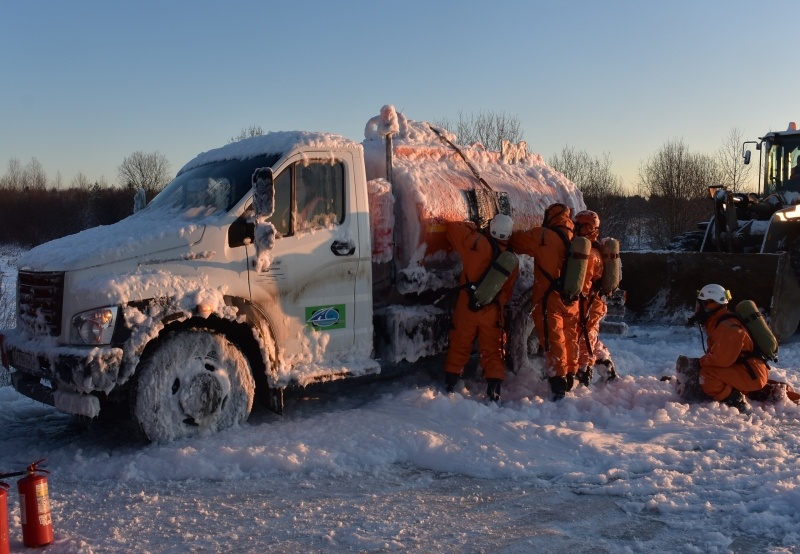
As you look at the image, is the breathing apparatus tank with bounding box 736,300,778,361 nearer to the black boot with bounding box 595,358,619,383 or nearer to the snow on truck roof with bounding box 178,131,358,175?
the black boot with bounding box 595,358,619,383

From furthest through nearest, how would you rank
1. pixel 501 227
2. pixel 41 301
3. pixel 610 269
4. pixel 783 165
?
pixel 783 165
pixel 610 269
pixel 501 227
pixel 41 301

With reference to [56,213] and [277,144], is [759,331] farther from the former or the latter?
[56,213]

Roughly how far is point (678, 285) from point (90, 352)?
8506 millimetres

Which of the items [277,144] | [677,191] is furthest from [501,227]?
[677,191]

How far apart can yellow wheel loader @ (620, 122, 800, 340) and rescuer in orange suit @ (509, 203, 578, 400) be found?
4202mm

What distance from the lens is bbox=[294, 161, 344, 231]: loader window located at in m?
6.34

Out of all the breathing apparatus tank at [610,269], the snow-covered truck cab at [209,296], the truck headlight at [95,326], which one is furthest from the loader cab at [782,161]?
the truck headlight at [95,326]

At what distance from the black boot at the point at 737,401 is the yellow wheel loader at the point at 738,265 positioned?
12.5 feet

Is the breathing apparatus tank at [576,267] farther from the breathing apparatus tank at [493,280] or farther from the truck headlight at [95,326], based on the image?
the truck headlight at [95,326]

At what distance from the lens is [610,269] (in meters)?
7.86

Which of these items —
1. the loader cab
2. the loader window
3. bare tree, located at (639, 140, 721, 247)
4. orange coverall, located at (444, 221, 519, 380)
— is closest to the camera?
the loader window

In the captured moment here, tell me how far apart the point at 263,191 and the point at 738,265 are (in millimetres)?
7406

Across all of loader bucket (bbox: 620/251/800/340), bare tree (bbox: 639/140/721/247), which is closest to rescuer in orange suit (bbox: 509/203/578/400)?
loader bucket (bbox: 620/251/800/340)

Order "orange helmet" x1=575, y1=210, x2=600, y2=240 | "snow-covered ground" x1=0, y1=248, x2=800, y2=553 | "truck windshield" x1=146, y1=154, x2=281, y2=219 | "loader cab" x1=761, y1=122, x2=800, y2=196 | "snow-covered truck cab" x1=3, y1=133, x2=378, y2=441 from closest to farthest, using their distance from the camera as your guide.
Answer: "snow-covered ground" x1=0, y1=248, x2=800, y2=553 → "snow-covered truck cab" x1=3, y1=133, x2=378, y2=441 → "truck windshield" x1=146, y1=154, x2=281, y2=219 → "orange helmet" x1=575, y1=210, x2=600, y2=240 → "loader cab" x1=761, y1=122, x2=800, y2=196
